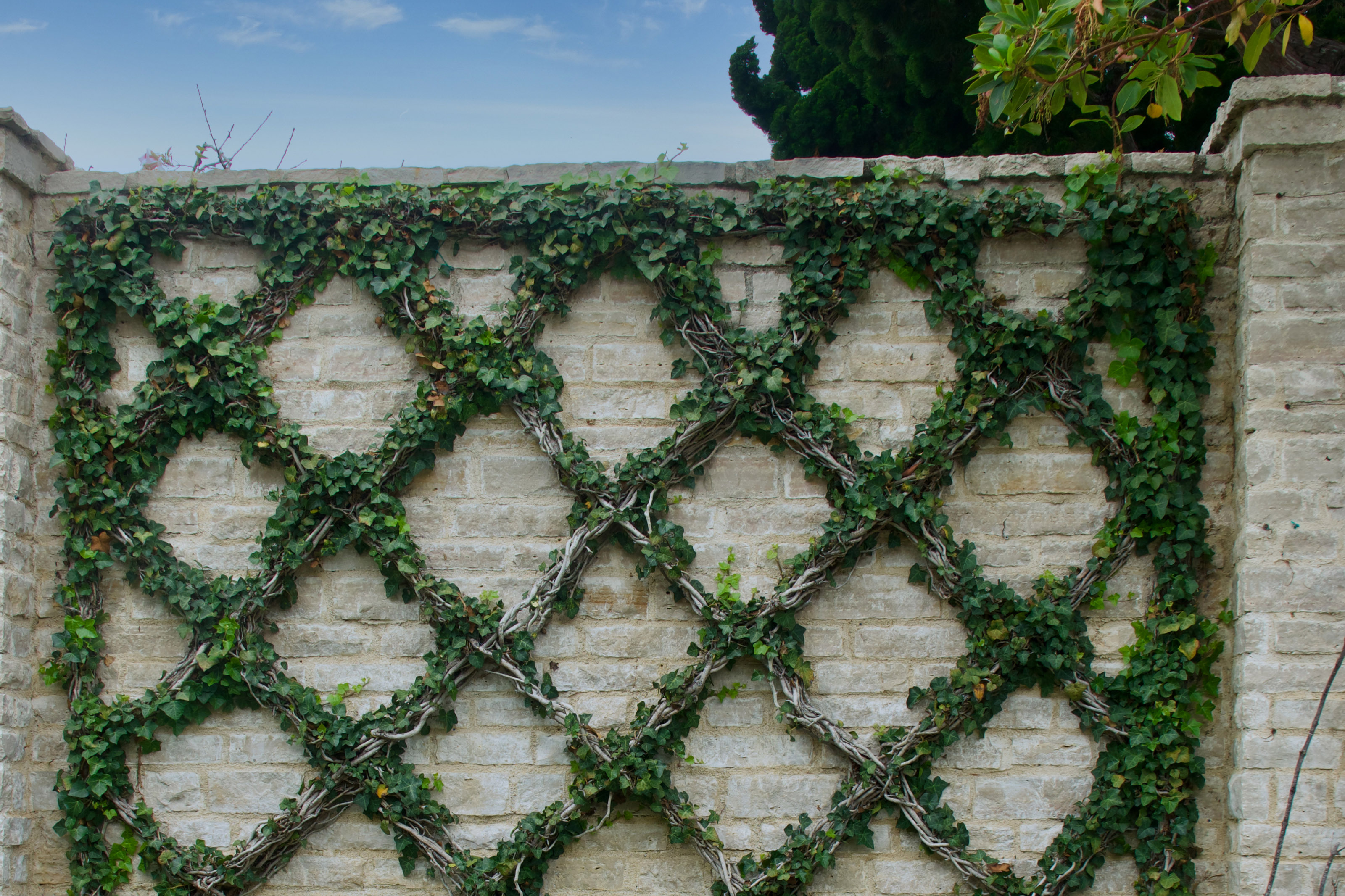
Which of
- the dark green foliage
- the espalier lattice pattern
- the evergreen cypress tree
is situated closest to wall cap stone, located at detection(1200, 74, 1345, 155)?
the espalier lattice pattern

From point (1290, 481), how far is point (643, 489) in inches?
78.2

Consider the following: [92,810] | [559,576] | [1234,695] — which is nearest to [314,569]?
[559,576]

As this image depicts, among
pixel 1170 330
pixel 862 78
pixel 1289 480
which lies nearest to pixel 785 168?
pixel 1170 330

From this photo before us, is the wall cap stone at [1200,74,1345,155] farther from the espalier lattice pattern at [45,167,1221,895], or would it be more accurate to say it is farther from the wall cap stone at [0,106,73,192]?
the wall cap stone at [0,106,73,192]

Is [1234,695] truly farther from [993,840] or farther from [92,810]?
[92,810]

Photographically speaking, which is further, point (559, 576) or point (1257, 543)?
point (559, 576)

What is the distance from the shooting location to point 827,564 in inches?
118

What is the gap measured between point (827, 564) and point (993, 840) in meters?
1.03

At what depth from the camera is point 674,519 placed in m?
3.08

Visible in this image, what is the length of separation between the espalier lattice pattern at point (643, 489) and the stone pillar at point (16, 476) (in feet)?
0.36

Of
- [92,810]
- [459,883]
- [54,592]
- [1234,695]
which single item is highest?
[54,592]

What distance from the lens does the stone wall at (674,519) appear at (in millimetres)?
2895

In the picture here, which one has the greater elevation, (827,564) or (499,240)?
(499,240)

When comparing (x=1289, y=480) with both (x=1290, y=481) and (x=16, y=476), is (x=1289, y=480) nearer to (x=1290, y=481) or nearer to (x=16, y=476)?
(x=1290, y=481)
